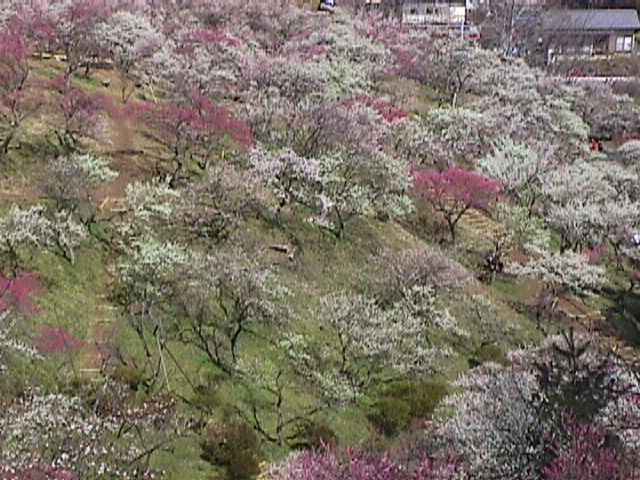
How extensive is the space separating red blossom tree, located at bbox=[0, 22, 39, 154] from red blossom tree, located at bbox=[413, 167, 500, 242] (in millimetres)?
18187

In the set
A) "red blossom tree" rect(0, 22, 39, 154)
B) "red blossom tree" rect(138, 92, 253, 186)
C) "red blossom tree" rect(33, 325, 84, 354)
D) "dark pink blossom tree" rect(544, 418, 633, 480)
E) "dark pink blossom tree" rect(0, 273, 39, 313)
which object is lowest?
"red blossom tree" rect(33, 325, 84, 354)

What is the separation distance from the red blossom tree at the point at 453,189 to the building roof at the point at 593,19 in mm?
51512

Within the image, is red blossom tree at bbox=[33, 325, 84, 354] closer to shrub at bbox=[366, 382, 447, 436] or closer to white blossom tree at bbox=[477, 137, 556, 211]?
shrub at bbox=[366, 382, 447, 436]

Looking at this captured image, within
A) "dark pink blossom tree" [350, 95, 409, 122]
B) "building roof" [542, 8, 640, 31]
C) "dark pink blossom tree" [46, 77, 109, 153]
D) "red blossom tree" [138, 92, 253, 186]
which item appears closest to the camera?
"dark pink blossom tree" [46, 77, 109, 153]

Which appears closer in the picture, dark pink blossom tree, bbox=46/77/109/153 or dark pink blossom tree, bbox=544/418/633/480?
dark pink blossom tree, bbox=544/418/633/480

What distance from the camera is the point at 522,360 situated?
80.3 feet

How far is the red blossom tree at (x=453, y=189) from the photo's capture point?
3741 cm

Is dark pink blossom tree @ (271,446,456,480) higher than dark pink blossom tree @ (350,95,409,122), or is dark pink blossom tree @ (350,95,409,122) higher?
dark pink blossom tree @ (350,95,409,122)

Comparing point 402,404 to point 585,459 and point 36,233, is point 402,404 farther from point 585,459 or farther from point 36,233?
point 36,233

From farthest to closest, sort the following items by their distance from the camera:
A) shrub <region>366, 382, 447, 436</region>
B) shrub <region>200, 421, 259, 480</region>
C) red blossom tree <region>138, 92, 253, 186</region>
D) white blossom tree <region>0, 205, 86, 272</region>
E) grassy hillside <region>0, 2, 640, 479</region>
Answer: red blossom tree <region>138, 92, 253, 186</region> < white blossom tree <region>0, 205, 86, 272</region> < shrub <region>366, 382, 447, 436</region> < grassy hillside <region>0, 2, 640, 479</region> < shrub <region>200, 421, 259, 480</region>

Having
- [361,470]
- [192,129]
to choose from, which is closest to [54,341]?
[361,470]

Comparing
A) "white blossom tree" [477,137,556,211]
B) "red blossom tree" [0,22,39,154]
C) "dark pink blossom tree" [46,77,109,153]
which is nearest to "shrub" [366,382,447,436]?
"dark pink blossom tree" [46,77,109,153]

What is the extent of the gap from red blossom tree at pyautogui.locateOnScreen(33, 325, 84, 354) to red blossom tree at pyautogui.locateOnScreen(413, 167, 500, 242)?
2025 cm

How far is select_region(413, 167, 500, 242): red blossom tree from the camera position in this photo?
37.4 m
